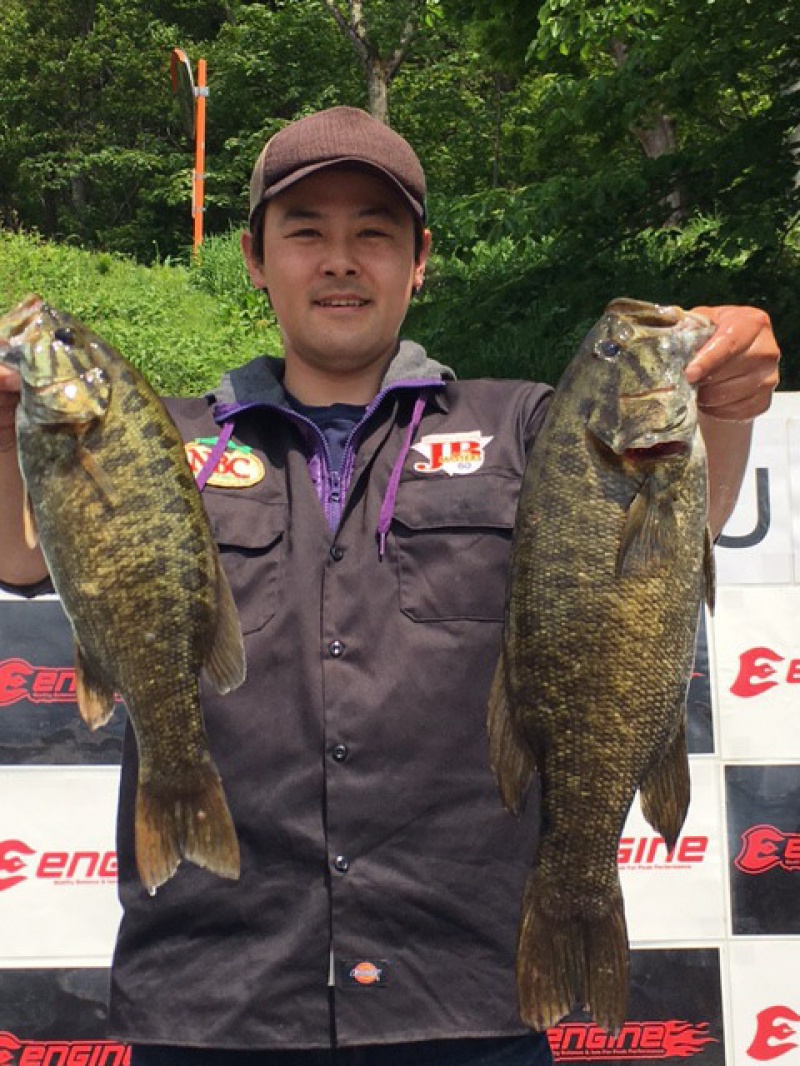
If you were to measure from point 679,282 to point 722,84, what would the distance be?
1.65 metres

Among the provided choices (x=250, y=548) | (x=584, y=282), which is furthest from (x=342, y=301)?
(x=584, y=282)

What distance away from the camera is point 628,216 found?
28.2ft

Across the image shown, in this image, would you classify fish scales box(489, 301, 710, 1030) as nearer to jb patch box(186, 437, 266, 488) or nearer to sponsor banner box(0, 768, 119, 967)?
jb patch box(186, 437, 266, 488)

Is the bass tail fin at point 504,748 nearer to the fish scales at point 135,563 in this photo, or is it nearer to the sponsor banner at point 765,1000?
the fish scales at point 135,563

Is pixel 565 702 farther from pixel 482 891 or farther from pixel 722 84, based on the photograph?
pixel 722 84

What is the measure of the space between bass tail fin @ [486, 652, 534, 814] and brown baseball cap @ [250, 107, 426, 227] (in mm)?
1048

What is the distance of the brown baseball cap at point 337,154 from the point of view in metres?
2.65

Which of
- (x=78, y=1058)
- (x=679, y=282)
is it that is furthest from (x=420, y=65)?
(x=78, y=1058)

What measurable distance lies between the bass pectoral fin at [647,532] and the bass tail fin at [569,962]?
0.61m

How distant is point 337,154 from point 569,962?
1.63m

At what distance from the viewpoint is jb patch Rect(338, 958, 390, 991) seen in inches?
95.6

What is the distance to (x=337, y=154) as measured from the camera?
2648 mm

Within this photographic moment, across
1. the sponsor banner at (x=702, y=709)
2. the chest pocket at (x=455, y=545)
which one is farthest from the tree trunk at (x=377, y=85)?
the chest pocket at (x=455, y=545)

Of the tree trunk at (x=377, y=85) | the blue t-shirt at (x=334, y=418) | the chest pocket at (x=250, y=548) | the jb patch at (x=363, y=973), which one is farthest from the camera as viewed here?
the tree trunk at (x=377, y=85)
